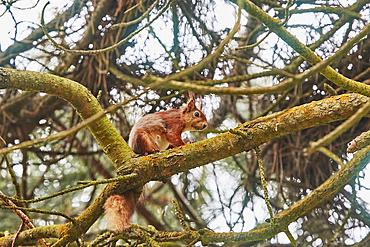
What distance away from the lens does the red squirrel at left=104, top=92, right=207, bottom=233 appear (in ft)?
4.98

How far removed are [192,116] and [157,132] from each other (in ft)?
1.04

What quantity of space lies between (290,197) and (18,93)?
2146 mm

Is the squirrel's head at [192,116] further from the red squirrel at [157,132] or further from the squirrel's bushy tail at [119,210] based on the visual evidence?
the squirrel's bushy tail at [119,210]

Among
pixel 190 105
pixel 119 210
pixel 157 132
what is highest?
pixel 190 105

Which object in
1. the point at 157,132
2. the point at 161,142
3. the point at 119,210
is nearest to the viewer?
the point at 119,210

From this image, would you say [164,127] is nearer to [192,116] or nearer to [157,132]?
[157,132]

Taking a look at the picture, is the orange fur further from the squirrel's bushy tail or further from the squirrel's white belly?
the squirrel's bushy tail

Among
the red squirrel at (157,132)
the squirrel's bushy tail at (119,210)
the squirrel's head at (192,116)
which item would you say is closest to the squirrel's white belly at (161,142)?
the red squirrel at (157,132)

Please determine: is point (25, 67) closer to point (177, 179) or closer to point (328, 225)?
point (177, 179)

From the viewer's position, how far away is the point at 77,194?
2.88 metres

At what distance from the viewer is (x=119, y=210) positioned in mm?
1459

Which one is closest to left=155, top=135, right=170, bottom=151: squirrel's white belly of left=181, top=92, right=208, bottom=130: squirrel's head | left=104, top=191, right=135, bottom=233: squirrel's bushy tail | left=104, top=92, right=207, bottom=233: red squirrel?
left=104, top=92, right=207, bottom=233: red squirrel

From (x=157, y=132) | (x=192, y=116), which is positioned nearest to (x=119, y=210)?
(x=157, y=132)

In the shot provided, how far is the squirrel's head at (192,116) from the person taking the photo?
245cm
